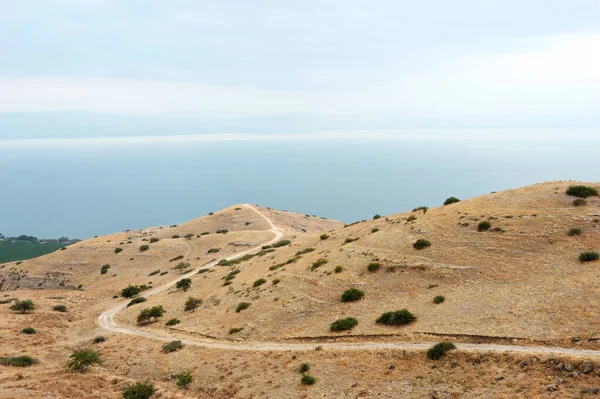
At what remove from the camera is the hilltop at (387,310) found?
21656mm

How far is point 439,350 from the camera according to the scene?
22.3 meters

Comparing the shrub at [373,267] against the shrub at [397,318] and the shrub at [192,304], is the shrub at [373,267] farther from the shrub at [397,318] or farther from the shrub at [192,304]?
the shrub at [192,304]

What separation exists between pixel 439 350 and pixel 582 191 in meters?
30.0

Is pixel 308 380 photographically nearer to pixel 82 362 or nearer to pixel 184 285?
pixel 82 362

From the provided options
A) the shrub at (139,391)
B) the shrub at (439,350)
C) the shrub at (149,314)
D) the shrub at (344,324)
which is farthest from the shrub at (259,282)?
the shrub at (439,350)

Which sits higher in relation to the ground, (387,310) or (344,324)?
(387,310)

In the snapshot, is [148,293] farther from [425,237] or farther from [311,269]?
[425,237]

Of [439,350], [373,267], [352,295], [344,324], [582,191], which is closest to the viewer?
[439,350]

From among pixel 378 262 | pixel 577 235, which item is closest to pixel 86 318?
pixel 378 262

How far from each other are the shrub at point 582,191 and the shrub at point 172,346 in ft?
146

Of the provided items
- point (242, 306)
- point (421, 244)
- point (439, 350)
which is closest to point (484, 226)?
point (421, 244)

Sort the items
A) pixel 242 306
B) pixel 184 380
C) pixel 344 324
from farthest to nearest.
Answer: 1. pixel 242 306
2. pixel 344 324
3. pixel 184 380

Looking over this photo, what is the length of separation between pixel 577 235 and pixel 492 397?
22574 mm

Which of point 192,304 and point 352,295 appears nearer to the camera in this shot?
point 352,295
